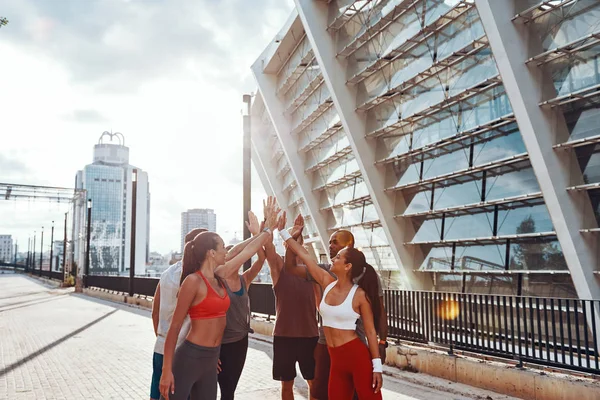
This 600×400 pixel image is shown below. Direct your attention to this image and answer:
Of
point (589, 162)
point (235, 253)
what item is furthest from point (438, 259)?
point (235, 253)

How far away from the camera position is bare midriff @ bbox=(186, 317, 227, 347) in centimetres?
384

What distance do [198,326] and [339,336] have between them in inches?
42.4

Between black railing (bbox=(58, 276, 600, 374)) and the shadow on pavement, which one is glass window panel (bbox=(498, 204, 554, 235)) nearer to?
black railing (bbox=(58, 276, 600, 374))

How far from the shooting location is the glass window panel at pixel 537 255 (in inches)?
682

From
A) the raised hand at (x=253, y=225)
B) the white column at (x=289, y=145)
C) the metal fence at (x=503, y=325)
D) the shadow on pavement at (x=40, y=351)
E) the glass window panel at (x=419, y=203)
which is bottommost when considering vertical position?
the shadow on pavement at (x=40, y=351)

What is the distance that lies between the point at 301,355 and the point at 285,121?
33.4 m

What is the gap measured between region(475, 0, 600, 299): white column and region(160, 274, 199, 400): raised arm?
14.3 metres

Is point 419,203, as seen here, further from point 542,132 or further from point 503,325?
point 503,325

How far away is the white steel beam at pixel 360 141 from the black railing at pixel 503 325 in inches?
576

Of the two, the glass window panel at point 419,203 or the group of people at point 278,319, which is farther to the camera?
the glass window panel at point 419,203

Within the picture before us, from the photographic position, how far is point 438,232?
22.9m

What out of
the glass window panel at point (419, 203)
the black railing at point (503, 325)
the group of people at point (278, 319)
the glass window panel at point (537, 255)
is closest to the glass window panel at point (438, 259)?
the glass window panel at point (419, 203)

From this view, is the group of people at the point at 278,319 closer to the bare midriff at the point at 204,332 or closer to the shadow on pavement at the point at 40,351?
the bare midriff at the point at 204,332

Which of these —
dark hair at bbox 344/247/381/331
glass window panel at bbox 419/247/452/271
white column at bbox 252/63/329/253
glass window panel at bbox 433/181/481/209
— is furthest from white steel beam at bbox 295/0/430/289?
dark hair at bbox 344/247/381/331
